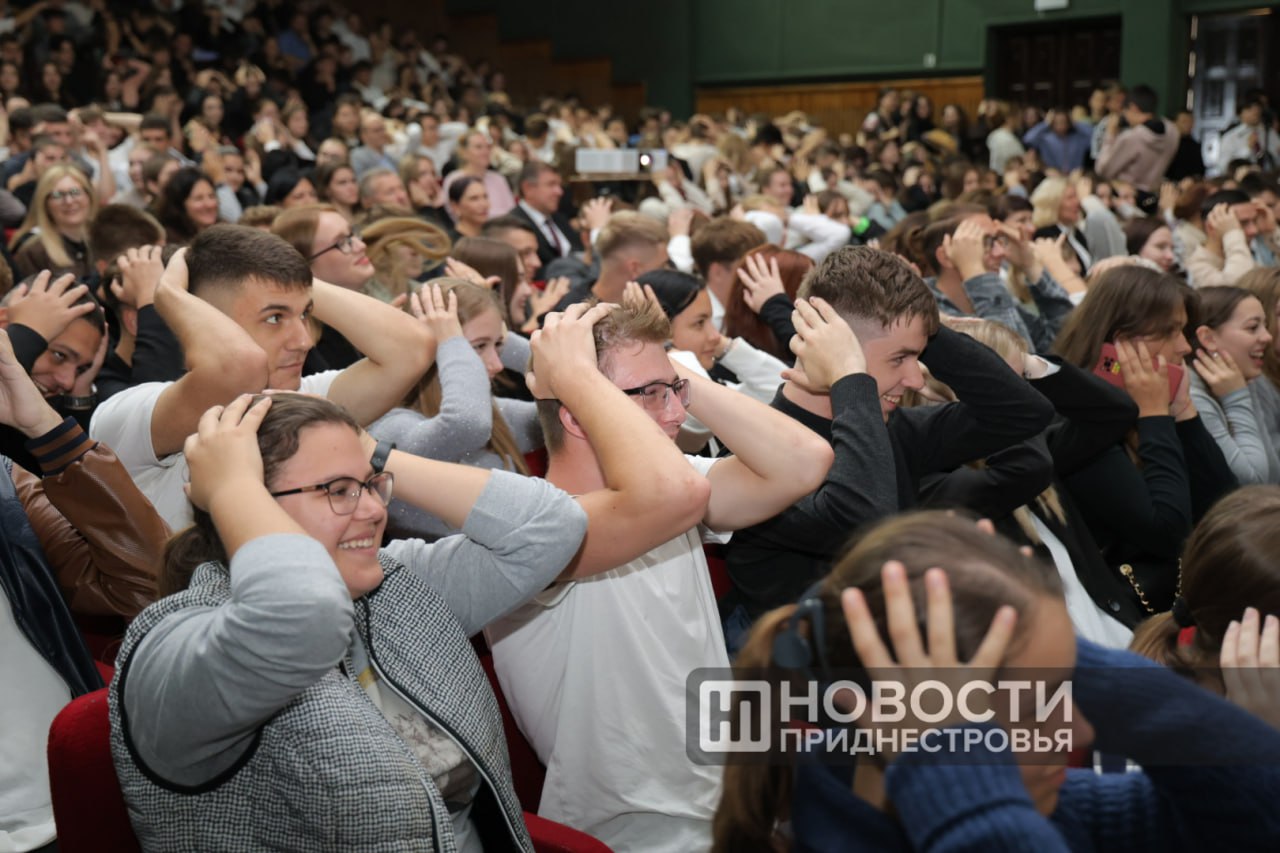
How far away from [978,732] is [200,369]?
1687 millimetres

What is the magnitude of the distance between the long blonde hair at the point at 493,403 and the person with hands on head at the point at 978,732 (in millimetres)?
1694

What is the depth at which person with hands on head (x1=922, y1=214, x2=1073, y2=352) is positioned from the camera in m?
4.11

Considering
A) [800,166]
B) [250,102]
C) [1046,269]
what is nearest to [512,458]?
[1046,269]

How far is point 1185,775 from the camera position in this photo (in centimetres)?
123

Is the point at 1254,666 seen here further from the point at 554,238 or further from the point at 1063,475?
the point at 554,238

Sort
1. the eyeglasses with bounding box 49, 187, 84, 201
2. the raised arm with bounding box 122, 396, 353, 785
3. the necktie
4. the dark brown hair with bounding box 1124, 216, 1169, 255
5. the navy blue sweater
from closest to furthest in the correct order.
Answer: the navy blue sweater → the raised arm with bounding box 122, 396, 353, 785 → the eyeglasses with bounding box 49, 187, 84, 201 → the dark brown hair with bounding box 1124, 216, 1169, 255 → the necktie

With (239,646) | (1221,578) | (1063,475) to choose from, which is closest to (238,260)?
(239,646)

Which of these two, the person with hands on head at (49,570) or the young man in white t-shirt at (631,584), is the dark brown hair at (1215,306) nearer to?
the young man in white t-shirt at (631,584)

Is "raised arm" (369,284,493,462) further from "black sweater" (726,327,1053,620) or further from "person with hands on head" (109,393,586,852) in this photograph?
"person with hands on head" (109,393,586,852)

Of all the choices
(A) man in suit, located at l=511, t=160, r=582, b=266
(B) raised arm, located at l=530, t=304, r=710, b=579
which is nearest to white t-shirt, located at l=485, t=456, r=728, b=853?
(B) raised arm, located at l=530, t=304, r=710, b=579

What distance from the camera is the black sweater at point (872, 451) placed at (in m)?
2.19

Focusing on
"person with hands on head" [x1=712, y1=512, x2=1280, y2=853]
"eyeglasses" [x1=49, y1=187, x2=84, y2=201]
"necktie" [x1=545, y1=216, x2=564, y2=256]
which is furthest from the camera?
"necktie" [x1=545, y1=216, x2=564, y2=256]

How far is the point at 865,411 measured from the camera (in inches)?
87.4

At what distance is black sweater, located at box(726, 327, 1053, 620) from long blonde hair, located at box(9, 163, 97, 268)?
373cm
